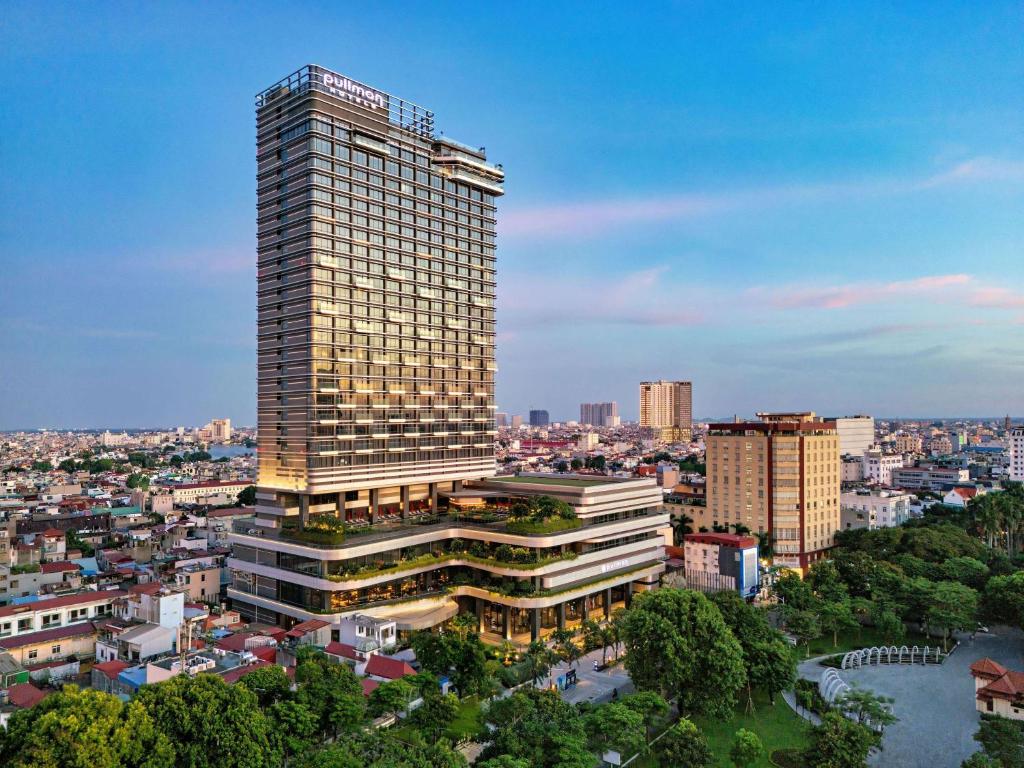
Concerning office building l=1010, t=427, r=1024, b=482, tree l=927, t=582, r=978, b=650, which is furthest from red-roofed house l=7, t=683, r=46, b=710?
office building l=1010, t=427, r=1024, b=482

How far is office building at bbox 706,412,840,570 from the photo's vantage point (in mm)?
84625

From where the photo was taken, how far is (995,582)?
183ft

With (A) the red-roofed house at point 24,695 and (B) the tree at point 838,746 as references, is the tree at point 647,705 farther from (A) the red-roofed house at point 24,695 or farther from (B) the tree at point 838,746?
(A) the red-roofed house at point 24,695

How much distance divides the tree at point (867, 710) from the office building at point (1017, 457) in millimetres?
132249

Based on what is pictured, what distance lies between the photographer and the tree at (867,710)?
3803 cm

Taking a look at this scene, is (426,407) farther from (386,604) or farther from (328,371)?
(386,604)

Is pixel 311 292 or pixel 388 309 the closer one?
pixel 311 292

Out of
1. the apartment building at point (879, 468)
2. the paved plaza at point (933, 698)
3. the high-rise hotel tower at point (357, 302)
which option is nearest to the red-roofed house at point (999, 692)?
the paved plaza at point (933, 698)

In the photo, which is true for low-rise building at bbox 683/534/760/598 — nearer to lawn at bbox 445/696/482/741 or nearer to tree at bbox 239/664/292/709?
lawn at bbox 445/696/482/741

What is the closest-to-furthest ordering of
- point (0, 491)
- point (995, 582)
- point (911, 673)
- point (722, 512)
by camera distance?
point (911, 673) → point (995, 582) → point (722, 512) → point (0, 491)

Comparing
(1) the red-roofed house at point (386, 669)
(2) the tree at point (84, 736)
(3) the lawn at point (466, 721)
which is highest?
(2) the tree at point (84, 736)

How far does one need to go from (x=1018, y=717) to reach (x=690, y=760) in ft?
75.5

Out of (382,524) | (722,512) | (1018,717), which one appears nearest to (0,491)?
(382,524)

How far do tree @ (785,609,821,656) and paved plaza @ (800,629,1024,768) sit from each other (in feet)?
6.87
